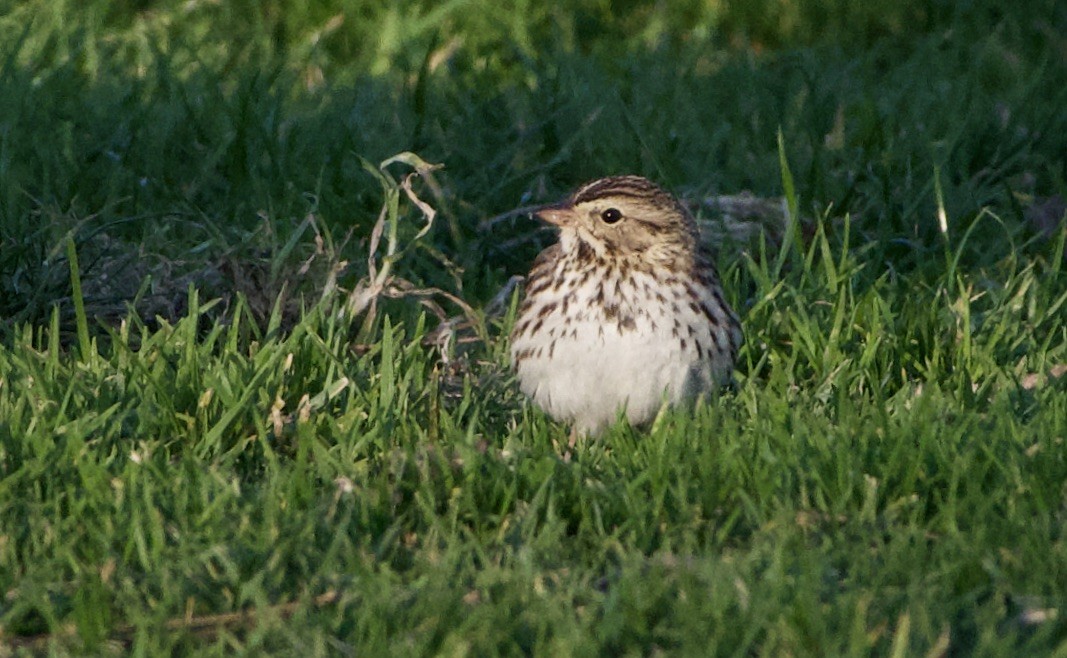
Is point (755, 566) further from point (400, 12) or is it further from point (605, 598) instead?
point (400, 12)

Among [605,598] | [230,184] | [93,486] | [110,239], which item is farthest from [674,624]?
[230,184]

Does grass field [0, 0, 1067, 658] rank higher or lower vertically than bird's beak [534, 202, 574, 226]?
lower

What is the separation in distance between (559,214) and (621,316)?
505 mm

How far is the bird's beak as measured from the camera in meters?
5.71

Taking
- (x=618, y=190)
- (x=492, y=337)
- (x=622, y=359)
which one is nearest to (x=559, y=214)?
(x=618, y=190)

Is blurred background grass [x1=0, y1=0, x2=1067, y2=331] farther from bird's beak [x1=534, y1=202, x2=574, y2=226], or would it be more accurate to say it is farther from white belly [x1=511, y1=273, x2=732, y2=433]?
white belly [x1=511, y1=273, x2=732, y2=433]

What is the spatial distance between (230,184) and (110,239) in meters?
0.78

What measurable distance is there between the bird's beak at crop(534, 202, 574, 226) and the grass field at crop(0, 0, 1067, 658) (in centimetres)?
51

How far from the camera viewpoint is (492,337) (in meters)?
6.51

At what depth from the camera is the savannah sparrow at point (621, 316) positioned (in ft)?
17.5

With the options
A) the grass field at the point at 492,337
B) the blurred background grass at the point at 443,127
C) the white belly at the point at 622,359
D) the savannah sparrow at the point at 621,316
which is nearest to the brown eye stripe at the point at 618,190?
the savannah sparrow at the point at 621,316

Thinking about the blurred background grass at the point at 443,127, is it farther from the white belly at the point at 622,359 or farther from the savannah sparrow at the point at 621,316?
the white belly at the point at 622,359

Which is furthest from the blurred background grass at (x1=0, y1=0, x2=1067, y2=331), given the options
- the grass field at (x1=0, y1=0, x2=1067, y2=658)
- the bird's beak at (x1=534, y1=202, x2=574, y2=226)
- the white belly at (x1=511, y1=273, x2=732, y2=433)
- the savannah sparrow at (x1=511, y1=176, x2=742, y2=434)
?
the white belly at (x1=511, y1=273, x2=732, y2=433)

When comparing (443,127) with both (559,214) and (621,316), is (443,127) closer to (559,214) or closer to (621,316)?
(559,214)
